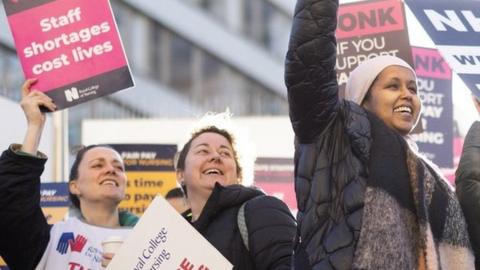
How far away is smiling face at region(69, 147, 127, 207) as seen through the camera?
20.0 feet

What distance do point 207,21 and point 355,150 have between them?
2601cm

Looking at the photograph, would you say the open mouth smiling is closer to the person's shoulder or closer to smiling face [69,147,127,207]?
the person's shoulder

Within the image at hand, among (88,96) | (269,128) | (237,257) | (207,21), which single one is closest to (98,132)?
(269,128)

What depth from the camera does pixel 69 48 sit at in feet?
18.8

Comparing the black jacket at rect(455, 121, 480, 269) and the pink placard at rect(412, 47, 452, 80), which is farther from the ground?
the pink placard at rect(412, 47, 452, 80)

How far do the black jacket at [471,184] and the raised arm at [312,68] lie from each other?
0.70 m

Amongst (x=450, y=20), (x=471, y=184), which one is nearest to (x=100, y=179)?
(x=450, y=20)

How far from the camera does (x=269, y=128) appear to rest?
12000 millimetres

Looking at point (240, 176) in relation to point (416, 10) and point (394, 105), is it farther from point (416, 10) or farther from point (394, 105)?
point (394, 105)

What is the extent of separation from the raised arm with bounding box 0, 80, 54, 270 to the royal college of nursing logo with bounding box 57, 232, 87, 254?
0.21 ft

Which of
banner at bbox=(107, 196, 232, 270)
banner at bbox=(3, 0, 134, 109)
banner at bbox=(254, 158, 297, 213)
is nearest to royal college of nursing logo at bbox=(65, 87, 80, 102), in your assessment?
banner at bbox=(3, 0, 134, 109)

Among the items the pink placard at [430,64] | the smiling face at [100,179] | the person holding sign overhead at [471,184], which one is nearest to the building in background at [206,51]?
the pink placard at [430,64]

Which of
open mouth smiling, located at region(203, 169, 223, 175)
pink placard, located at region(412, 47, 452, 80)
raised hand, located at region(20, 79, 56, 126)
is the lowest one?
open mouth smiling, located at region(203, 169, 223, 175)

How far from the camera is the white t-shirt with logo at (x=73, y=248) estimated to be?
220 inches
